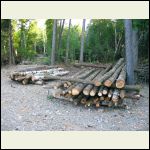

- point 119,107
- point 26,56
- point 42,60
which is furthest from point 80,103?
point 42,60

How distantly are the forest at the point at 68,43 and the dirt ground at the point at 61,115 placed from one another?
4.72 m

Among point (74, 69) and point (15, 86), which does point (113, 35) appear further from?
point (15, 86)

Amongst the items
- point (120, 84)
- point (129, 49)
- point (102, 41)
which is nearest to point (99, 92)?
point (120, 84)

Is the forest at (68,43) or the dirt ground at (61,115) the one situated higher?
the forest at (68,43)

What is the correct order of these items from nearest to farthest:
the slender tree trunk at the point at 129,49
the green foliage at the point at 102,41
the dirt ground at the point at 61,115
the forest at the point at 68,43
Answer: the dirt ground at the point at 61,115, the slender tree trunk at the point at 129,49, the forest at the point at 68,43, the green foliage at the point at 102,41

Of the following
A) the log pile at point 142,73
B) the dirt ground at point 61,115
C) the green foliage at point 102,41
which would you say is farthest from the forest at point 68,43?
the dirt ground at point 61,115

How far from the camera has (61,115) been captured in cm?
627

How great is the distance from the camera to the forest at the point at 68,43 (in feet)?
40.8

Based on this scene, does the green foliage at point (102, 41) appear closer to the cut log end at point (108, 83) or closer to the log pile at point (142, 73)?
the log pile at point (142, 73)

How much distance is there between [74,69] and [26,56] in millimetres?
2161

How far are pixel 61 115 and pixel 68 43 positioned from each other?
869 centimetres

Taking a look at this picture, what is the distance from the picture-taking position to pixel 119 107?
697 centimetres

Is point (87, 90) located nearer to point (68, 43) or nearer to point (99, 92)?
point (99, 92)

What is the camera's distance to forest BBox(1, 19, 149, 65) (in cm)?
1242
